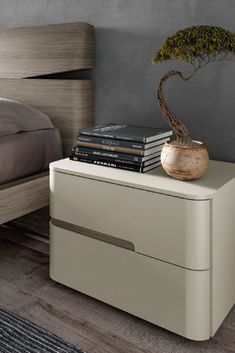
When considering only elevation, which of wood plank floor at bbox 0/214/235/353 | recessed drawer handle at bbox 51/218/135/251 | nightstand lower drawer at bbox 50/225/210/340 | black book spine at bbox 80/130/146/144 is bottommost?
wood plank floor at bbox 0/214/235/353

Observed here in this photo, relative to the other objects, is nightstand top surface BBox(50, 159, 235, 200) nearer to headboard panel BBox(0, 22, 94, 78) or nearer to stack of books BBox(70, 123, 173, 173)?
stack of books BBox(70, 123, 173, 173)

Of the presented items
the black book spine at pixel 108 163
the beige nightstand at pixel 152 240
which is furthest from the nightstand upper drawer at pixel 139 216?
the black book spine at pixel 108 163

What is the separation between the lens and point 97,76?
1903 millimetres

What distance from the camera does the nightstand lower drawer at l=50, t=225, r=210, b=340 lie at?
1.27 metres

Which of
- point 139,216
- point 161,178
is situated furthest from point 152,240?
point 161,178

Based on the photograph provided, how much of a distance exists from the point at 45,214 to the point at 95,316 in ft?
2.80

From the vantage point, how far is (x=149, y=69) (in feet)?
5.65

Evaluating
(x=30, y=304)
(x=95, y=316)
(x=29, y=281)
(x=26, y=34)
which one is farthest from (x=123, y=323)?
(x=26, y=34)

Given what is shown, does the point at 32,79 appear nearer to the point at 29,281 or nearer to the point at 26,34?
the point at 26,34

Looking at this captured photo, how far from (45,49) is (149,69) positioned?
0.58 m

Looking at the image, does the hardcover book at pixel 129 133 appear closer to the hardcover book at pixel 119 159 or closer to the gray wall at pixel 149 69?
the hardcover book at pixel 119 159

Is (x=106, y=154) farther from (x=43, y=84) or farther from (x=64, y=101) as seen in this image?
(x=43, y=84)

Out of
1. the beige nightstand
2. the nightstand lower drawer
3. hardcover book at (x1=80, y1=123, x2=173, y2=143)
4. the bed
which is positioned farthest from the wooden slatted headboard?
the nightstand lower drawer

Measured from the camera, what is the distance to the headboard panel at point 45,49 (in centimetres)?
186
